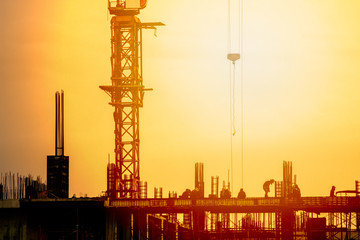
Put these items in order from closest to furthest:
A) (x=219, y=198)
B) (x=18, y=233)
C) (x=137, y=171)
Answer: (x=18, y=233) < (x=219, y=198) < (x=137, y=171)

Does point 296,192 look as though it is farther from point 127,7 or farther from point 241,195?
point 127,7

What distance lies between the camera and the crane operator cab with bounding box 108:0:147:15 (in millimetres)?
121750

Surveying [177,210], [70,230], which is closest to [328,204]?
[177,210]

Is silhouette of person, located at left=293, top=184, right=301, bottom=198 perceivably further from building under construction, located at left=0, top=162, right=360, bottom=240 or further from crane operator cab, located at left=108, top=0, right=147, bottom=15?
crane operator cab, located at left=108, top=0, right=147, bottom=15

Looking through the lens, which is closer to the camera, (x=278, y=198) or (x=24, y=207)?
(x=24, y=207)

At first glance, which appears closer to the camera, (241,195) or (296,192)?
(241,195)

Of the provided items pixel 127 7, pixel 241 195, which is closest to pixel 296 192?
pixel 241 195

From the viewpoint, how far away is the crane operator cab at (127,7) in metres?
122

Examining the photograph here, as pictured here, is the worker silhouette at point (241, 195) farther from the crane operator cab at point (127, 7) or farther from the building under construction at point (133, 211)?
the crane operator cab at point (127, 7)

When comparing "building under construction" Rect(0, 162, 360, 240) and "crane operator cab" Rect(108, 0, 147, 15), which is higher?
→ "crane operator cab" Rect(108, 0, 147, 15)

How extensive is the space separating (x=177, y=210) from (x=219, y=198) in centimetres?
492

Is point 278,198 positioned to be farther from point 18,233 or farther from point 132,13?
point 132,13

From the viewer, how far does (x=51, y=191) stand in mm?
97062

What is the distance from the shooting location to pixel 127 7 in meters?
122
